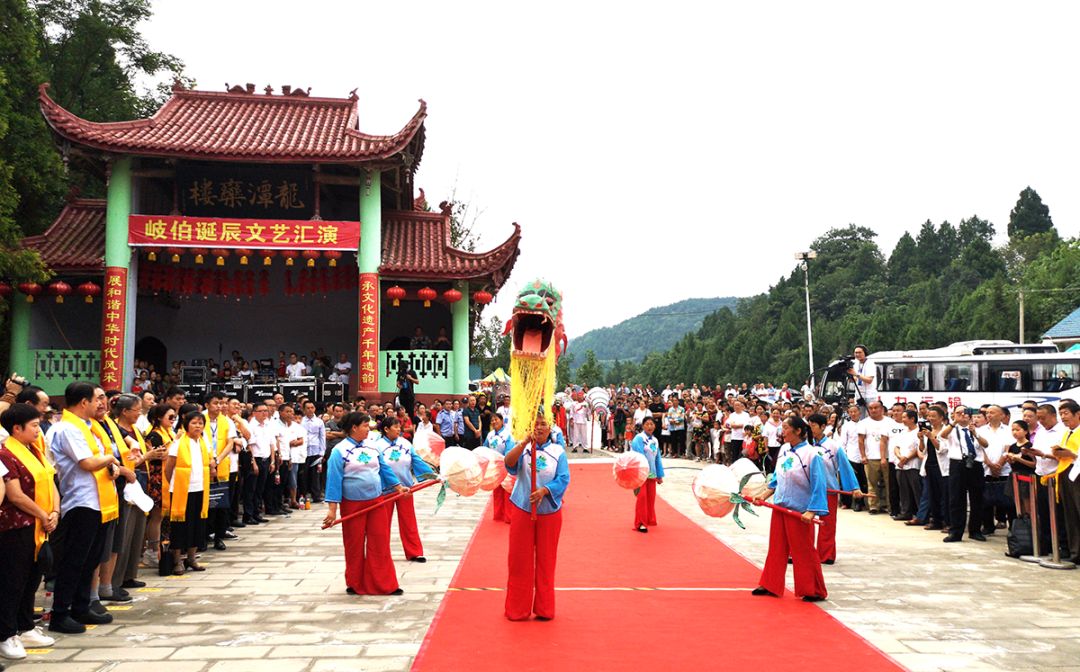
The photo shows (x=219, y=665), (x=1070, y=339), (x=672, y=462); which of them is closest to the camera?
(x=219, y=665)

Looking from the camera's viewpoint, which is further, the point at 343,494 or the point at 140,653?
the point at 343,494

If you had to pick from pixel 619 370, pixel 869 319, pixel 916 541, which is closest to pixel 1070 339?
pixel 869 319

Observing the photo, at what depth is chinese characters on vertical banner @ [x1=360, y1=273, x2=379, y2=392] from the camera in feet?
53.4

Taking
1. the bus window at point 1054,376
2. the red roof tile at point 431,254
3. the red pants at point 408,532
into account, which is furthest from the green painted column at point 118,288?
the bus window at point 1054,376

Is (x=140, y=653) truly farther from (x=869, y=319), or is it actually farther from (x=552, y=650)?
(x=869, y=319)

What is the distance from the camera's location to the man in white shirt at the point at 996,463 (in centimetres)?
917

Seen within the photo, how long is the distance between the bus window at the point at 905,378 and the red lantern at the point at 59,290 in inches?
764

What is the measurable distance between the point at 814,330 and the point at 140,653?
5365 cm

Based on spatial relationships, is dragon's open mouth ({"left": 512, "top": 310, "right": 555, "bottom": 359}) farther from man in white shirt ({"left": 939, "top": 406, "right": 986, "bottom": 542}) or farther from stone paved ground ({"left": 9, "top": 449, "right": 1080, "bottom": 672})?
man in white shirt ({"left": 939, "top": 406, "right": 986, "bottom": 542})

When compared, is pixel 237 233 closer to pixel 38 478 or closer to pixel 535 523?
pixel 38 478

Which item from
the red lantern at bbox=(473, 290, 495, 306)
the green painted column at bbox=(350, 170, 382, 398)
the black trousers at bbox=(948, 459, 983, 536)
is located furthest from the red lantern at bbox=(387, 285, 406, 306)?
the black trousers at bbox=(948, 459, 983, 536)

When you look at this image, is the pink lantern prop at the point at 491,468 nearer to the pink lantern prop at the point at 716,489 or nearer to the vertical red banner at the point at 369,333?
the pink lantern prop at the point at 716,489

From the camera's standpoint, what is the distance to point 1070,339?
31.5 m

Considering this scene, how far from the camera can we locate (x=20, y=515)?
15.8 ft
